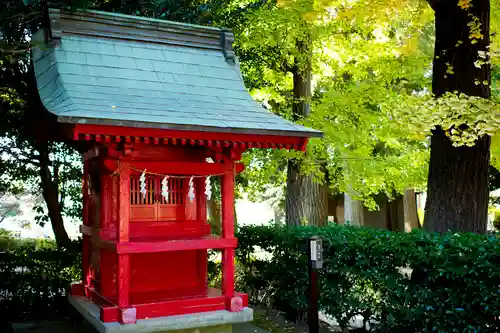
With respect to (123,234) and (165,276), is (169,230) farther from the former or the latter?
(123,234)

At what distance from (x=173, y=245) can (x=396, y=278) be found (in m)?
3.52

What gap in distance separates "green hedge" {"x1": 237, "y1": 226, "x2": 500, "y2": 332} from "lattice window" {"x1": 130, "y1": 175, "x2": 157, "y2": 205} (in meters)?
2.97

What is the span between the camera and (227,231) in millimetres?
8336

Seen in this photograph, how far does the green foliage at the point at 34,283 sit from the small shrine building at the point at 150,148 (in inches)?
46.6

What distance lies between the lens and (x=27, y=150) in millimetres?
12141

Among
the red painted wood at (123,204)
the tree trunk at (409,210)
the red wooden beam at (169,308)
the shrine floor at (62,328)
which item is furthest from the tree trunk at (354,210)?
the red painted wood at (123,204)

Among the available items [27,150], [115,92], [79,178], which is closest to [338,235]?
[115,92]

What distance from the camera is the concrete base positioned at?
7276 millimetres

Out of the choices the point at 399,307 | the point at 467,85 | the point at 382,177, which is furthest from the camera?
the point at 382,177

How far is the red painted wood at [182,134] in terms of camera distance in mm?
6625

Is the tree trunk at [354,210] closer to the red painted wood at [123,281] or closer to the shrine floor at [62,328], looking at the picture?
the shrine floor at [62,328]

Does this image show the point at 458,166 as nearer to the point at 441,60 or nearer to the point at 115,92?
the point at 441,60

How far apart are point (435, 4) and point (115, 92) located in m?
6.00

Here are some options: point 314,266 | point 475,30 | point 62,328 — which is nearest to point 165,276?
point 62,328
